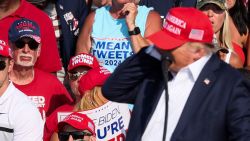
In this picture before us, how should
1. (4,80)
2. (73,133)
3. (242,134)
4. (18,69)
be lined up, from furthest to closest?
(18,69)
(4,80)
(73,133)
(242,134)

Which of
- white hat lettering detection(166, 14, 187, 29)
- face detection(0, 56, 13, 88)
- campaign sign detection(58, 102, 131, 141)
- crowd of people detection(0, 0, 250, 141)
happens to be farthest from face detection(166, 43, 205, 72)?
face detection(0, 56, 13, 88)

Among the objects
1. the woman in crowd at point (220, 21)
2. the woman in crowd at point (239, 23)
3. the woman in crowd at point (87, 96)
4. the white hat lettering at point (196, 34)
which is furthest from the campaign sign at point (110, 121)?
the white hat lettering at point (196, 34)

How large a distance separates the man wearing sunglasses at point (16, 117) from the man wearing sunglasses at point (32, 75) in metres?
0.66

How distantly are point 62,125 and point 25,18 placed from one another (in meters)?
1.75

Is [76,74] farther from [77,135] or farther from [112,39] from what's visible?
[77,135]

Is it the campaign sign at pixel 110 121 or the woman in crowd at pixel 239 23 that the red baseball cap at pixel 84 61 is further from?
the woman in crowd at pixel 239 23

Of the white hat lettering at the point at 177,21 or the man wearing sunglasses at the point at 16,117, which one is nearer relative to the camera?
the white hat lettering at the point at 177,21

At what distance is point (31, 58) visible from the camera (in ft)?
21.4

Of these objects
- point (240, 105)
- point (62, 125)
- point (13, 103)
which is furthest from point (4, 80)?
point (240, 105)

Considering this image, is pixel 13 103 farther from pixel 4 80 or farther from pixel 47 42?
pixel 47 42

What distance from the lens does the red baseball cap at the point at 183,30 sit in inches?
159

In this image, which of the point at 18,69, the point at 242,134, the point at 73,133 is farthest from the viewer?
the point at 18,69

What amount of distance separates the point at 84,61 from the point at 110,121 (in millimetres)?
907

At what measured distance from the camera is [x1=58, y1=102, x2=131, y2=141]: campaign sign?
565 cm
